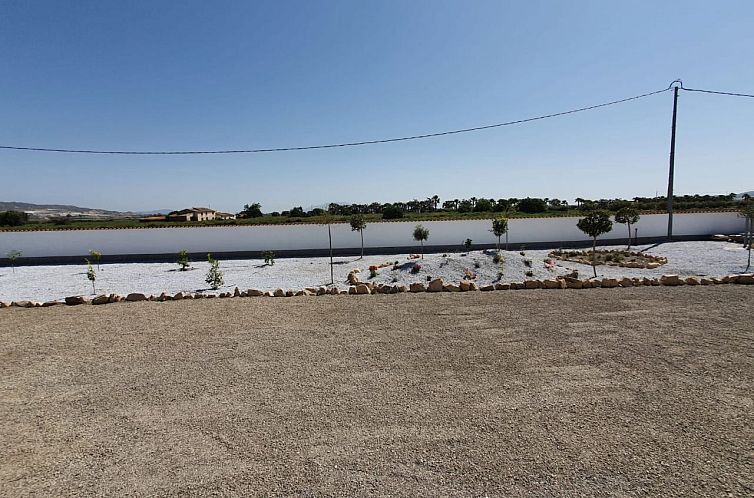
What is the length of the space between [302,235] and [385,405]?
1762cm

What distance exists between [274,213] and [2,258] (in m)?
22.4

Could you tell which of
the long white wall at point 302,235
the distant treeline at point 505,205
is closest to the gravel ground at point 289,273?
the long white wall at point 302,235

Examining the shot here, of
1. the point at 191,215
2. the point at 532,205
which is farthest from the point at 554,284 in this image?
the point at 191,215

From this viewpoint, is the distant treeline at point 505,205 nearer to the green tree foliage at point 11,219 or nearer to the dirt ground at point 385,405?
the green tree foliage at point 11,219

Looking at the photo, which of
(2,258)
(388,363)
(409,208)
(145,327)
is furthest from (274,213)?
(388,363)

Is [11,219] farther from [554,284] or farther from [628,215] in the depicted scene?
[628,215]

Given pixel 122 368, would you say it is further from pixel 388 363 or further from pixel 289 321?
pixel 388 363

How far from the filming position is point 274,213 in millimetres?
39375

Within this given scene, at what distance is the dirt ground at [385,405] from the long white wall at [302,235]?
46.0 ft

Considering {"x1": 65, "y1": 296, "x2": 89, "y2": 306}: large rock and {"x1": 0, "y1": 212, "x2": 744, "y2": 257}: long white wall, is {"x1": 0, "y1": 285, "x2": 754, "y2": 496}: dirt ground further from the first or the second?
{"x1": 0, "y1": 212, "x2": 744, "y2": 257}: long white wall

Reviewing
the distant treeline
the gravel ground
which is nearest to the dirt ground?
the gravel ground

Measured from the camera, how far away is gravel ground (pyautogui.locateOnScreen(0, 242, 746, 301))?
1103 cm

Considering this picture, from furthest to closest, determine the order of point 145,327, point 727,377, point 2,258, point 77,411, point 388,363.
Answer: point 2,258
point 145,327
point 388,363
point 727,377
point 77,411

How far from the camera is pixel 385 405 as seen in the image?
3.46 metres
